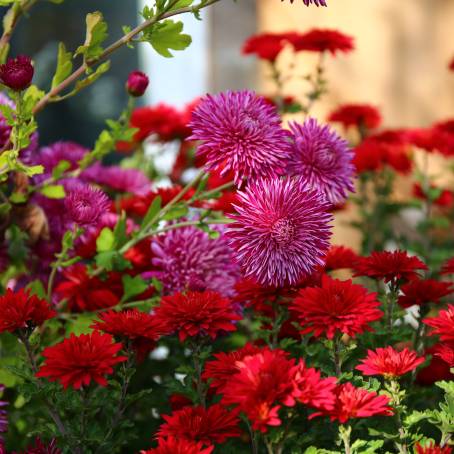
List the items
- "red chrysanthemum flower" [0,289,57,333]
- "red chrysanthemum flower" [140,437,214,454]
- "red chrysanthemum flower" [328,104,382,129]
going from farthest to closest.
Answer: "red chrysanthemum flower" [328,104,382,129]
"red chrysanthemum flower" [0,289,57,333]
"red chrysanthemum flower" [140,437,214,454]

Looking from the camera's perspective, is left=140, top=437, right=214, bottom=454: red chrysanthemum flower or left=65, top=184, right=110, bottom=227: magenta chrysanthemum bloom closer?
left=140, top=437, right=214, bottom=454: red chrysanthemum flower

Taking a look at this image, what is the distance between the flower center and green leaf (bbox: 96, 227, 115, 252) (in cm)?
31

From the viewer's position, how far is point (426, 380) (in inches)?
37.9

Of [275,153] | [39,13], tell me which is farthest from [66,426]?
[39,13]

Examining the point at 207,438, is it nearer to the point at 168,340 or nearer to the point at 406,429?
the point at 406,429

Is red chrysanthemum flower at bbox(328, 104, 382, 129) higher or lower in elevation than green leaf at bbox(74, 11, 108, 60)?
higher

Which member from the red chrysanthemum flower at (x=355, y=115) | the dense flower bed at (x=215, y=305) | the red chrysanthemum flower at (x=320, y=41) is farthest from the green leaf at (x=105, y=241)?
the red chrysanthemum flower at (x=355, y=115)

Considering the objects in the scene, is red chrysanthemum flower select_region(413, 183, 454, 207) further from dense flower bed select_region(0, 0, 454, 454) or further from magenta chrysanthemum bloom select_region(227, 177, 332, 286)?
magenta chrysanthemum bloom select_region(227, 177, 332, 286)

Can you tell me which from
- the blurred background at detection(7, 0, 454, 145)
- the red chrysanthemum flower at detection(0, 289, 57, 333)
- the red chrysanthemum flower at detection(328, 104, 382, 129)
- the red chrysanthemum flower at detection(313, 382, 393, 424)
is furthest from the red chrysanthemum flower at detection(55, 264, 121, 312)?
the blurred background at detection(7, 0, 454, 145)

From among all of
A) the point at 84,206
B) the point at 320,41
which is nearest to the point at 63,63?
the point at 84,206

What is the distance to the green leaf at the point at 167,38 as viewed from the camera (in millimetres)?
881

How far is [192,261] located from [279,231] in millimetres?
289

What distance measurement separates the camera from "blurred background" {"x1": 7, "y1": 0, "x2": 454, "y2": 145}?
2496 mm

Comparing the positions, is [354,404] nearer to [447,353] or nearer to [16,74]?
[447,353]
